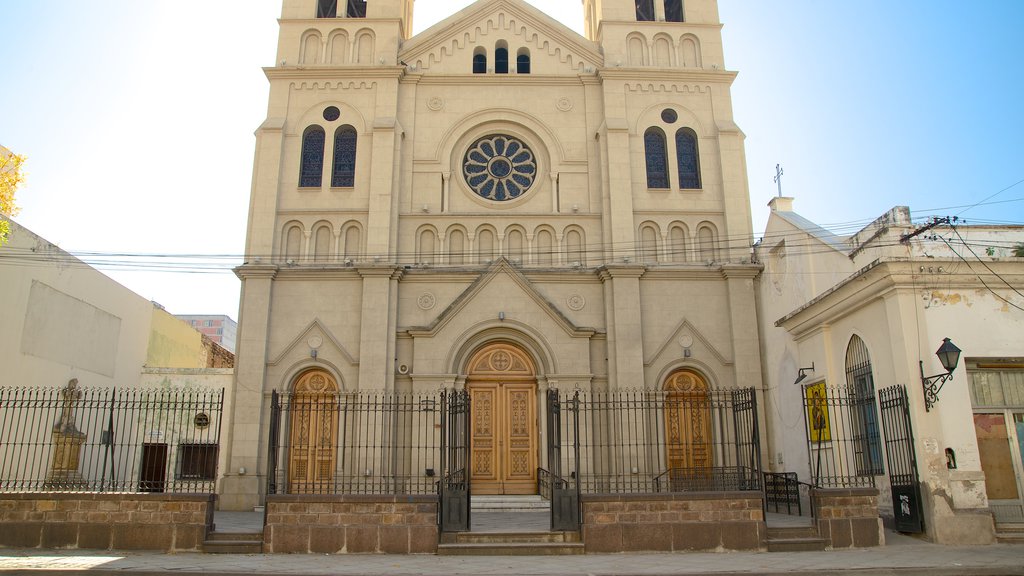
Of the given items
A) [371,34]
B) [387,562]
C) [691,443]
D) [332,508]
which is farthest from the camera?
[371,34]

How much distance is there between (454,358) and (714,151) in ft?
33.9

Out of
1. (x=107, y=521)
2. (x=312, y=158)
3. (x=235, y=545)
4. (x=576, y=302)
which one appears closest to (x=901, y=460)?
(x=576, y=302)

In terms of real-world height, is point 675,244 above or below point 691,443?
above

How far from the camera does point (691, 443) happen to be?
21.6 m

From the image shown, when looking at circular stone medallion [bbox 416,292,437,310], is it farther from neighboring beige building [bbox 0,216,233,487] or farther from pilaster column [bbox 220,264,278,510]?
neighboring beige building [bbox 0,216,233,487]

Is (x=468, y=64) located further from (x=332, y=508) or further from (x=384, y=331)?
(x=332, y=508)

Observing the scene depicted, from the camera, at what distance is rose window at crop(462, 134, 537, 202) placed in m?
23.9

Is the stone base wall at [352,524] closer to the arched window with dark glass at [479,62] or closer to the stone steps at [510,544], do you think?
the stone steps at [510,544]

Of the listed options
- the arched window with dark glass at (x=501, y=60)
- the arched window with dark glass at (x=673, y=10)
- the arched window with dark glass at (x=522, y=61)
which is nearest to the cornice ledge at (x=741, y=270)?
the arched window with dark glass at (x=673, y=10)

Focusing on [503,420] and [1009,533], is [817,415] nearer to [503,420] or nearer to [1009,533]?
[1009,533]

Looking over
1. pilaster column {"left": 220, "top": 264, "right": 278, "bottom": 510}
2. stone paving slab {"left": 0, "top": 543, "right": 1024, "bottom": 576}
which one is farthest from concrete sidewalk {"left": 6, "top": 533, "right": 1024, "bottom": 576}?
pilaster column {"left": 220, "top": 264, "right": 278, "bottom": 510}

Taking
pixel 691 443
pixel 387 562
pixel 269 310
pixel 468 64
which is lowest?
pixel 387 562

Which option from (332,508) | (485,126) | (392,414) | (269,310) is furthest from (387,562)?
(485,126)

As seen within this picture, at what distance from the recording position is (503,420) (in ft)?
71.3
